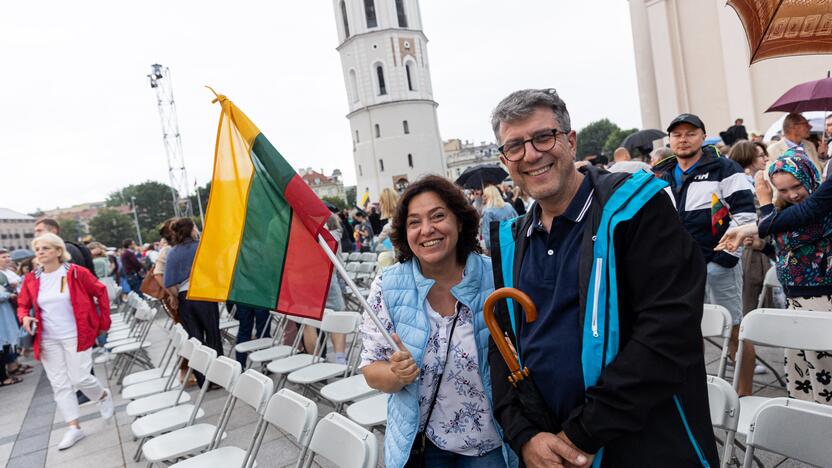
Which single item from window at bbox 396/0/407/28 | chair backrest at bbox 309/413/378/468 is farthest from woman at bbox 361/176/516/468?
window at bbox 396/0/407/28

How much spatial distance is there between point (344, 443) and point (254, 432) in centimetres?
121

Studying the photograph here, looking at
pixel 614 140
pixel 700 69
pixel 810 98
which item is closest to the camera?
pixel 810 98

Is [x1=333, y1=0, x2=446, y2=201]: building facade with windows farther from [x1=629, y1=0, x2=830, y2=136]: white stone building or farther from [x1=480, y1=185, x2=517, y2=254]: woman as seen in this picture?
[x1=480, y1=185, x2=517, y2=254]: woman

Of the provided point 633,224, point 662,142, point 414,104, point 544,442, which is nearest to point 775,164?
point 633,224

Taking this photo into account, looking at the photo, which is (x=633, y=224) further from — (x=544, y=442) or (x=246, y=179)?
(x=246, y=179)

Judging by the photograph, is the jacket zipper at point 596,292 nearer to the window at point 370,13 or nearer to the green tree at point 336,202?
the green tree at point 336,202

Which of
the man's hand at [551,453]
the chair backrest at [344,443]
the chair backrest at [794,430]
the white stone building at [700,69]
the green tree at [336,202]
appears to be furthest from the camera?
the green tree at [336,202]

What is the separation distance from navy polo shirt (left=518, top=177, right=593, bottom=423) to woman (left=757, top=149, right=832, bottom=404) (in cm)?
215

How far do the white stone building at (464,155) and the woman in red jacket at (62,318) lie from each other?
108250mm

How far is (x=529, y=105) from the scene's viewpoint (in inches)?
63.9

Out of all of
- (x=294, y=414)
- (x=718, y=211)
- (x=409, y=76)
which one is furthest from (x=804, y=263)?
(x=409, y=76)

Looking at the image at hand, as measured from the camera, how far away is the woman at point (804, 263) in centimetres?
297

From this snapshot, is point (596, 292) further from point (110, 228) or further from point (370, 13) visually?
point (110, 228)

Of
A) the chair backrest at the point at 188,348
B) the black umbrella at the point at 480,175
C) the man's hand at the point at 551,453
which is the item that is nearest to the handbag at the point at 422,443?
the man's hand at the point at 551,453
